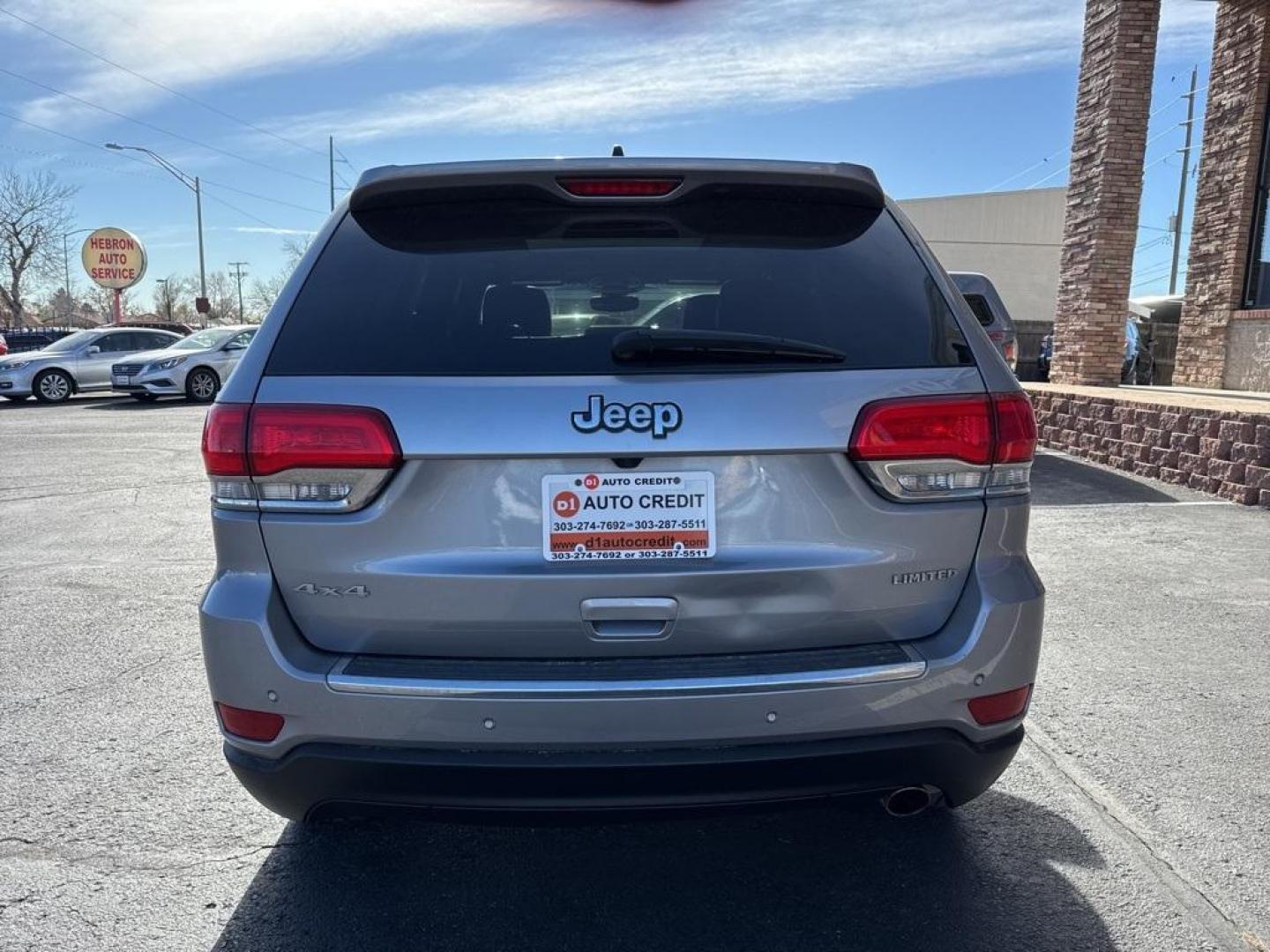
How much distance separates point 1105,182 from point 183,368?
645 inches

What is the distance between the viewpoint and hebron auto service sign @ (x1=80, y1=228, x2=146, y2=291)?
43344 mm

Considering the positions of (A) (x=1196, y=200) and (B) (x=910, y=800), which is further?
(A) (x=1196, y=200)

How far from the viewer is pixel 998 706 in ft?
7.43

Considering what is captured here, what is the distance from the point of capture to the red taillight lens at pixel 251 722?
7.11 feet

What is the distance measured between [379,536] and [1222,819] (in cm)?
271

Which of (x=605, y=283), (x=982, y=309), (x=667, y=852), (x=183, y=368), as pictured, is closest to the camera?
(x=605, y=283)

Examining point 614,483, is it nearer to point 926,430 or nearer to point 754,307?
point 754,307

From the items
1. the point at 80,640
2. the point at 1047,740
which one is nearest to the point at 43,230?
the point at 80,640

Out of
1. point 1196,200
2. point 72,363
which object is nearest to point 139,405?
point 72,363

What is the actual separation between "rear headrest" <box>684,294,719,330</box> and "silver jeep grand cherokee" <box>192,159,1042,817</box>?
14cm

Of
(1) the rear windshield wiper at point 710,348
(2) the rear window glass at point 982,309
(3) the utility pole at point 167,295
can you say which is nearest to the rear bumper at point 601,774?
(1) the rear windshield wiper at point 710,348

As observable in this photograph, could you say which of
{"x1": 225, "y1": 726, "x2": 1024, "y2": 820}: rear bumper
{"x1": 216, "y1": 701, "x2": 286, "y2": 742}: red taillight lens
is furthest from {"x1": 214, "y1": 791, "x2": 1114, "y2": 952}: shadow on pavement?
{"x1": 216, "y1": 701, "x2": 286, "y2": 742}: red taillight lens

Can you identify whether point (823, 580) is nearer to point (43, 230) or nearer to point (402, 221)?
point (402, 221)

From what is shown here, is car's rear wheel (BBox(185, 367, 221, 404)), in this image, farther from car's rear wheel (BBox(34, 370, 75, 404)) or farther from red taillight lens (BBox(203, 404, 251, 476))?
red taillight lens (BBox(203, 404, 251, 476))
